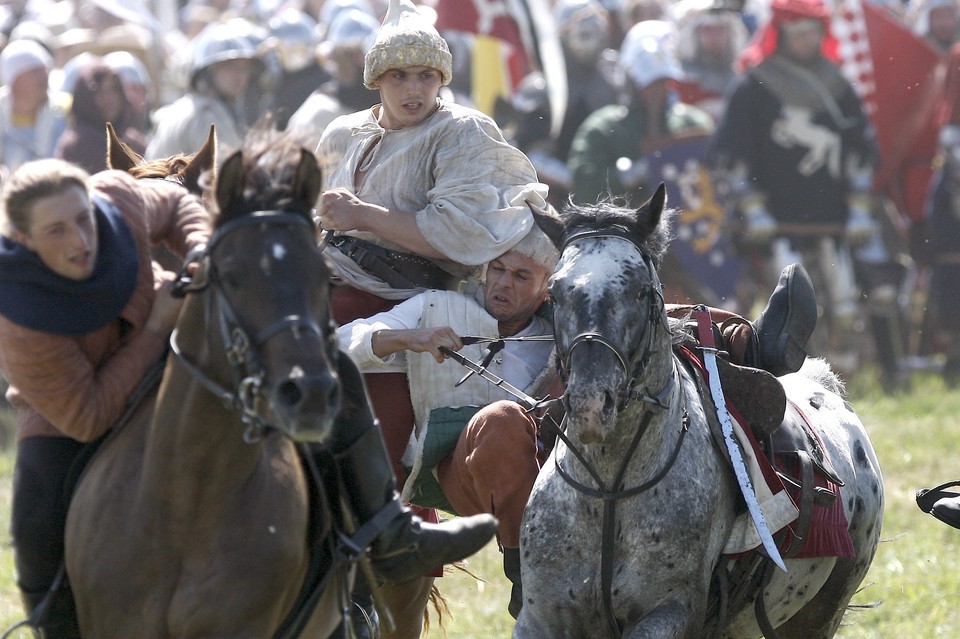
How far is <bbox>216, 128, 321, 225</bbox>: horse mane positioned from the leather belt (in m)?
1.97

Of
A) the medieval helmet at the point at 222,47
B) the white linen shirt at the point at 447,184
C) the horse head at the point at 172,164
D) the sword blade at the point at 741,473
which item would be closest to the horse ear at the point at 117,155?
the horse head at the point at 172,164

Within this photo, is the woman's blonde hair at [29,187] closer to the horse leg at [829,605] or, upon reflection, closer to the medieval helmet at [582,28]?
the horse leg at [829,605]

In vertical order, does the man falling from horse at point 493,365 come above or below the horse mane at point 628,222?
below

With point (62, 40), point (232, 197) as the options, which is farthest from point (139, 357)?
point (62, 40)

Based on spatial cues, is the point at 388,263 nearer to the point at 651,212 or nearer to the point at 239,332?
the point at 651,212

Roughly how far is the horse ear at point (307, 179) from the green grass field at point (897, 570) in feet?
9.91

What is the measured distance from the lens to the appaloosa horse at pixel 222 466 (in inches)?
169

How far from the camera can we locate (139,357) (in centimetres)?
482

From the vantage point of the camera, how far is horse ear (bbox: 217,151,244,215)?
173 inches

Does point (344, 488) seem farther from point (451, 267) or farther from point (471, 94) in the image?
point (471, 94)

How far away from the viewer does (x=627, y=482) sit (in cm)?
565

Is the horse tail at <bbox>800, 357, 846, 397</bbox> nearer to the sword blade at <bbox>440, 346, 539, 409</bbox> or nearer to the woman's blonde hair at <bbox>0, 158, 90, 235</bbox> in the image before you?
the sword blade at <bbox>440, 346, 539, 409</bbox>

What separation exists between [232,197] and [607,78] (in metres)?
11.9

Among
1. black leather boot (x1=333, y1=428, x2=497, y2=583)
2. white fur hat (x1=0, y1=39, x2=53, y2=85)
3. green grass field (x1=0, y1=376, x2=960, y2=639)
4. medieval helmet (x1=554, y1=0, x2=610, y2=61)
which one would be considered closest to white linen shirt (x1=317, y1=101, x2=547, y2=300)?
black leather boot (x1=333, y1=428, x2=497, y2=583)
